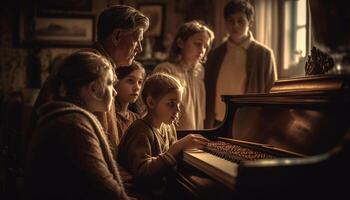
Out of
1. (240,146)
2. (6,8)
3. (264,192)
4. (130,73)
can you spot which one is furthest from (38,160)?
(6,8)

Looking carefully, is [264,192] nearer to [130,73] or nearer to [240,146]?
[240,146]

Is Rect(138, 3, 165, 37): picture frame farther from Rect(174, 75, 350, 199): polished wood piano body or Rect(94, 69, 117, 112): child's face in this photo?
Rect(94, 69, 117, 112): child's face

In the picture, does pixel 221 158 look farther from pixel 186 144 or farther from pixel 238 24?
pixel 238 24

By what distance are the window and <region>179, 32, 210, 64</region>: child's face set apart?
4.56 feet

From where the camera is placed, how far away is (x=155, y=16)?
7441 mm

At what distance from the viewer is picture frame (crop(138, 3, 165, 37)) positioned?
7391 mm

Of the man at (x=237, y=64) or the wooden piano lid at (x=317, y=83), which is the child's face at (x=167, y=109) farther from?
the man at (x=237, y=64)

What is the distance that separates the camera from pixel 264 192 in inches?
58.3

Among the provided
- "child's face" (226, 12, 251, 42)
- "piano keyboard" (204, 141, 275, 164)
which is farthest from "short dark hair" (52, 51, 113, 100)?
"child's face" (226, 12, 251, 42)

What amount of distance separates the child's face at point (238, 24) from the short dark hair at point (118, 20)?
1.55m

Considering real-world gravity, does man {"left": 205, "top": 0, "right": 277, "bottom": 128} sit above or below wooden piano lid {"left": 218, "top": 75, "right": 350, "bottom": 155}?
above

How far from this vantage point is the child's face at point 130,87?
3.28 meters

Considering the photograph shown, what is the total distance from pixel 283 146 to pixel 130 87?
59.1 inches

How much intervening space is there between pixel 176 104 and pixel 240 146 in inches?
19.6
